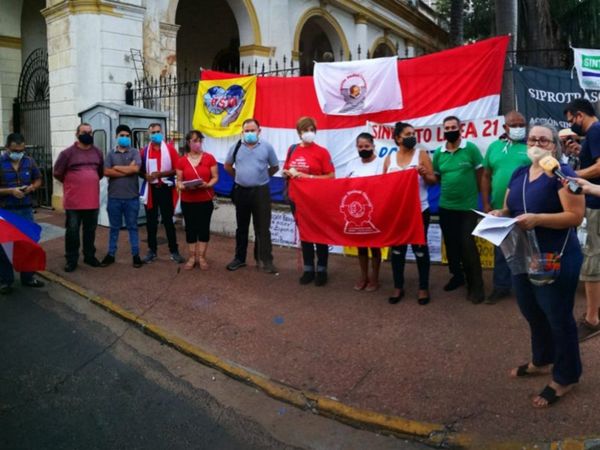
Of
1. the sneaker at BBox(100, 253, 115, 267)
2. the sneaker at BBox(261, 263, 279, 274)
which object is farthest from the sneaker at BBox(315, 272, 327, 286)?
the sneaker at BBox(100, 253, 115, 267)

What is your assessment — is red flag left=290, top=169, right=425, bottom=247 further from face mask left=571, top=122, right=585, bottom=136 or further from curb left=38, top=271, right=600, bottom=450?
curb left=38, top=271, right=600, bottom=450

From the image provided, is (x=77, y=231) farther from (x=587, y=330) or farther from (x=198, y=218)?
(x=587, y=330)

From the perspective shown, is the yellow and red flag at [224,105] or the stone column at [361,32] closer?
the yellow and red flag at [224,105]

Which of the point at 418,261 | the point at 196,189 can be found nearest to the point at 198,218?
the point at 196,189

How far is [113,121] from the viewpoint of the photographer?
973 centimetres

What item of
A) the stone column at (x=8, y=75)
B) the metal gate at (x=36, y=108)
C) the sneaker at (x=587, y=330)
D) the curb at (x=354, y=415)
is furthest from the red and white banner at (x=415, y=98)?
the stone column at (x=8, y=75)

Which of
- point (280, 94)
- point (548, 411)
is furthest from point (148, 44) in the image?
point (548, 411)

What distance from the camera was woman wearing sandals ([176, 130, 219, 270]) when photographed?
7.20m

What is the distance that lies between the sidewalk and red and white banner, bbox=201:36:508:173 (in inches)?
76.5

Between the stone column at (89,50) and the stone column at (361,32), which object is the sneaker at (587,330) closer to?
the stone column at (89,50)

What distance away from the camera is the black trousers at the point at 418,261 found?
19.1 feet

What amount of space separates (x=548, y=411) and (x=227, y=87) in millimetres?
7135

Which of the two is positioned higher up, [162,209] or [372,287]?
[162,209]

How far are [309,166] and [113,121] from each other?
470cm
